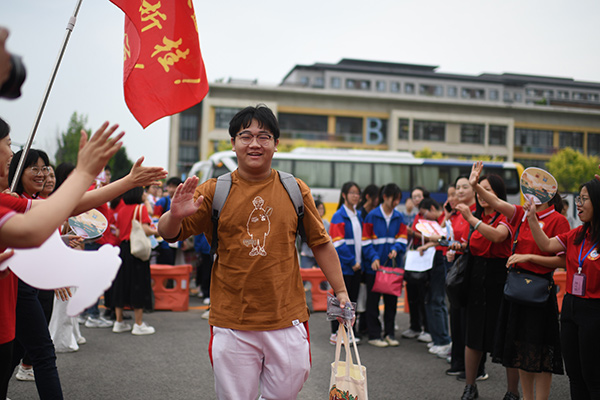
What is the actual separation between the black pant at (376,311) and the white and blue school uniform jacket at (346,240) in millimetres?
352

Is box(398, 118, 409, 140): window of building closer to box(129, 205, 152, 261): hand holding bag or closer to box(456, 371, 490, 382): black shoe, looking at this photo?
box(129, 205, 152, 261): hand holding bag

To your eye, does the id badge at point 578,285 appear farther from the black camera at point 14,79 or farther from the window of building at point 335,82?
the window of building at point 335,82

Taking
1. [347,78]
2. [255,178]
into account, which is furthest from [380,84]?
[255,178]

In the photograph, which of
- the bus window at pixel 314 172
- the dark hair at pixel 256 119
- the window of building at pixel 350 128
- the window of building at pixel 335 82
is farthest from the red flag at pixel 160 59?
the window of building at pixel 335 82

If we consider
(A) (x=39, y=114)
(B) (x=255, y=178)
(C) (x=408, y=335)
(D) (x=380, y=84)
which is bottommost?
(C) (x=408, y=335)

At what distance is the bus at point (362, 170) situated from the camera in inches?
812

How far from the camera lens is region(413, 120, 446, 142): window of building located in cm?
5266

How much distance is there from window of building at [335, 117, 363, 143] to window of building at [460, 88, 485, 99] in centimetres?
2008

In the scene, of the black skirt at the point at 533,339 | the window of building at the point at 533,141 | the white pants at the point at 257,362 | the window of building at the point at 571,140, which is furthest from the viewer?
the window of building at the point at 571,140

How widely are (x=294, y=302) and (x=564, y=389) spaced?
3.63 m

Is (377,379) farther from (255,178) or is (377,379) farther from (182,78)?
(182,78)

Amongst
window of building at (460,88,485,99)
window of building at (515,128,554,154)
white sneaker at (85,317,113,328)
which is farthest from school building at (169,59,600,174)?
white sneaker at (85,317,113,328)

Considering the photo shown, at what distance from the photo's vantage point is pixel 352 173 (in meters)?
21.1

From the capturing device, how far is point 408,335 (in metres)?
7.38
